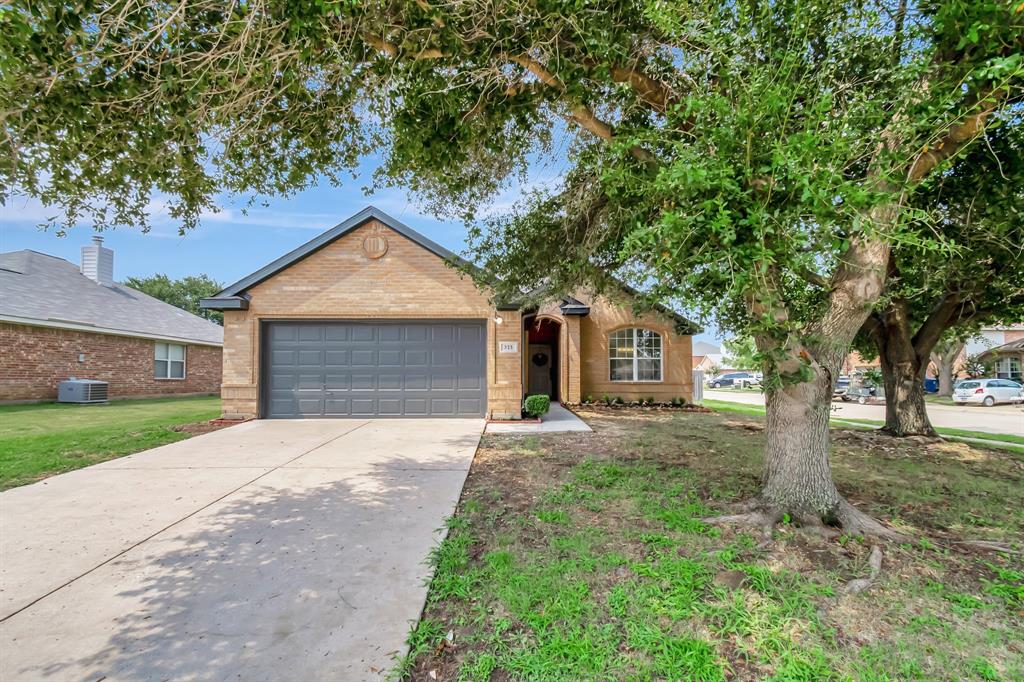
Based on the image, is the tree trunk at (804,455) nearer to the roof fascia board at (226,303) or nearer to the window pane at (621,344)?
the roof fascia board at (226,303)

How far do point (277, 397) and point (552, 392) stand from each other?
10.4 metres

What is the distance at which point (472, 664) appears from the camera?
2578 millimetres

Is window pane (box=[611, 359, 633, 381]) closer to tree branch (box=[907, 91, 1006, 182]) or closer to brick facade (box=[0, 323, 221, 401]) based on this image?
tree branch (box=[907, 91, 1006, 182])

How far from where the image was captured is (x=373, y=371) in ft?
38.8

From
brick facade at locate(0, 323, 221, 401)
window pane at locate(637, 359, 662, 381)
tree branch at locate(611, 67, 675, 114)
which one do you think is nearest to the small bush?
window pane at locate(637, 359, 662, 381)

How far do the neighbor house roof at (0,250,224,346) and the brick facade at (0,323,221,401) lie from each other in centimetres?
47

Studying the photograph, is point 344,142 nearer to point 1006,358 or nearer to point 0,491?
point 0,491

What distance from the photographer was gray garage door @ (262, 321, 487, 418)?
38.6 feet

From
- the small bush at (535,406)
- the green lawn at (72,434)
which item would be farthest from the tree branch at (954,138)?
the green lawn at (72,434)

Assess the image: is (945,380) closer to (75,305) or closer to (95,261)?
(75,305)

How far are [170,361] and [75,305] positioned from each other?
409cm

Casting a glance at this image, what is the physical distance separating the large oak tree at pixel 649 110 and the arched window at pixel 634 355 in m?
11.6

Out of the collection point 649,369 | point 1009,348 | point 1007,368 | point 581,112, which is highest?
point 581,112

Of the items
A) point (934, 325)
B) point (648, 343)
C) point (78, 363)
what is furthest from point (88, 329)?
point (934, 325)
